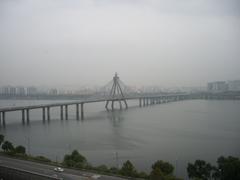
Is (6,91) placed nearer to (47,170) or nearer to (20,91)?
(20,91)

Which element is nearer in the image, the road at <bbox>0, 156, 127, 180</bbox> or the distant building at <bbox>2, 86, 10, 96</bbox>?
the road at <bbox>0, 156, 127, 180</bbox>

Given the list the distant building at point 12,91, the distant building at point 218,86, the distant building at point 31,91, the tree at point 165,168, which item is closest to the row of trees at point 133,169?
the tree at point 165,168

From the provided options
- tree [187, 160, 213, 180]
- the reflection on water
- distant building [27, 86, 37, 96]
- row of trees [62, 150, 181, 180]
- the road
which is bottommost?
the reflection on water

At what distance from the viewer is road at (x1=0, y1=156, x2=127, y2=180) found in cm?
268

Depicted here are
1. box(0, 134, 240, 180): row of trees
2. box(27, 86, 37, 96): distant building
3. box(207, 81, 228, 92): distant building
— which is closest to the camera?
box(0, 134, 240, 180): row of trees

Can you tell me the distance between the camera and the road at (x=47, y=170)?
2.68 m

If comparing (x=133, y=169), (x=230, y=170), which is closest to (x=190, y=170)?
(x=230, y=170)

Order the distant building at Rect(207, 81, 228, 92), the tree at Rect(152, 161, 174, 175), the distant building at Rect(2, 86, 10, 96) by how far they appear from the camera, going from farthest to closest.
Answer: the distant building at Rect(207, 81, 228, 92), the distant building at Rect(2, 86, 10, 96), the tree at Rect(152, 161, 174, 175)

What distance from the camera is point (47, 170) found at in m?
2.89

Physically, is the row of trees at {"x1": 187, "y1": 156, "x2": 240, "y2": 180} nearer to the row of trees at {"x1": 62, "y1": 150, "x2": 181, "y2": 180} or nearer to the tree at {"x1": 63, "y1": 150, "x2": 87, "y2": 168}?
the row of trees at {"x1": 62, "y1": 150, "x2": 181, "y2": 180}

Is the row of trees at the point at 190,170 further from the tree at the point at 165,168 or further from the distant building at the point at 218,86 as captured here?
the distant building at the point at 218,86

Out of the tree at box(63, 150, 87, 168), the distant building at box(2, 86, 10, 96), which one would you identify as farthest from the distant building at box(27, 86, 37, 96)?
the tree at box(63, 150, 87, 168)

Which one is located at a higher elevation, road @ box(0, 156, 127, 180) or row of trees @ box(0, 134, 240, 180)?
road @ box(0, 156, 127, 180)

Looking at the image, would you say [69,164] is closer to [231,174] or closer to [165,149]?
[231,174]
